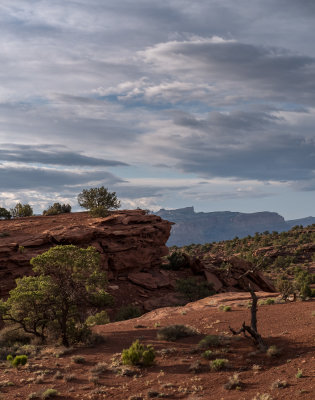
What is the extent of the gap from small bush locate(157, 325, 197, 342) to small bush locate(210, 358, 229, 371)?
16.9ft

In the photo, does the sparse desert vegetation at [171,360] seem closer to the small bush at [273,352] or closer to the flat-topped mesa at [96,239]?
the small bush at [273,352]

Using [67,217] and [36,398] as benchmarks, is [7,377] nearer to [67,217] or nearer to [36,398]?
[36,398]

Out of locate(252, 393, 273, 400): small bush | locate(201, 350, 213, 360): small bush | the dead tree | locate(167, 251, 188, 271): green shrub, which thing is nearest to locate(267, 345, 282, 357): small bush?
the dead tree

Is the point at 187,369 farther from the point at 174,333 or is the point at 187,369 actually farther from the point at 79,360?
the point at 79,360

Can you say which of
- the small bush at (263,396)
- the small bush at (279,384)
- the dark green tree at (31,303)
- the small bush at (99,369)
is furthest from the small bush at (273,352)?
the dark green tree at (31,303)

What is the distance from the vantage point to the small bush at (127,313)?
34.5 m

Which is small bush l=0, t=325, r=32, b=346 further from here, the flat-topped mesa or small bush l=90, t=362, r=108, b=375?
the flat-topped mesa

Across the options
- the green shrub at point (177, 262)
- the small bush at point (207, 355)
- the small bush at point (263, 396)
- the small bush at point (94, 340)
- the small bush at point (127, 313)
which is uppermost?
the green shrub at point (177, 262)

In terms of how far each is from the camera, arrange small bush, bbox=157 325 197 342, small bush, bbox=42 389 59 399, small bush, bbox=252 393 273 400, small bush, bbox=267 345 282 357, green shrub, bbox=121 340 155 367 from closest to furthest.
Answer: small bush, bbox=252 393 273 400
small bush, bbox=42 389 59 399
small bush, bbox=267 345 282 357
green shrub, bbox=121 340 155 367
small bush, bbox=157 325 197 342

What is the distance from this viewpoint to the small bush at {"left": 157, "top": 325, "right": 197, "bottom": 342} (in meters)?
20.4

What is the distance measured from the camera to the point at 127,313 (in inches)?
1377

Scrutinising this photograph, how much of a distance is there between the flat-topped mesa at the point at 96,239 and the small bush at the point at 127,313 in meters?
6.57

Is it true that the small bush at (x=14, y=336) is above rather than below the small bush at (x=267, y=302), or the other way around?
below

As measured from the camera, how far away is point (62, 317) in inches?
852
